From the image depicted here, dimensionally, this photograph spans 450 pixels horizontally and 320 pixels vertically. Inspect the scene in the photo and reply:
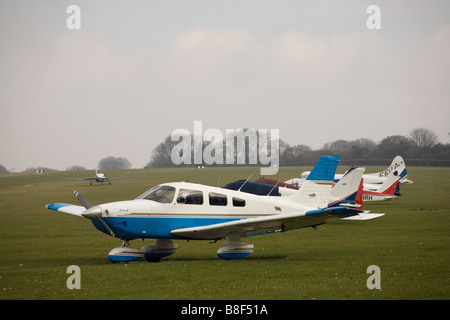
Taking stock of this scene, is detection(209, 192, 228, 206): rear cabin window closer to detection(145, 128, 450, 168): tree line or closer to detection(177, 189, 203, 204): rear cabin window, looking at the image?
detection(177, 189, 203, 204): rear cabin window

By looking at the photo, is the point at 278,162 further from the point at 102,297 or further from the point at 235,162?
the point at 102,297

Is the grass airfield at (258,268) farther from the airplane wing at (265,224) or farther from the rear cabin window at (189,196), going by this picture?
the rear cabin window at (189,196)

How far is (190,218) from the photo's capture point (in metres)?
15.1

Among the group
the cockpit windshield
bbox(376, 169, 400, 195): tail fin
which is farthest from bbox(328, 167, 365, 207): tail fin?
bbox(376, 169, 400, 195): tail fin

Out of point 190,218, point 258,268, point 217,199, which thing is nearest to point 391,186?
point 217,199

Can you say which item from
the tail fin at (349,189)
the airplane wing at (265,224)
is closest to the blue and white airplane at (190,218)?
the airplane wing at (265,224)

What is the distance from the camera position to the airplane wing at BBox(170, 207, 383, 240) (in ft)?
44.6

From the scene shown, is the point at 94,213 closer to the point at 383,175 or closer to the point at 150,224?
the point at 150,224

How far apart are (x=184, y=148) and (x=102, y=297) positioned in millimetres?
125556

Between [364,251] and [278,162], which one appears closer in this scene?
[364,251]

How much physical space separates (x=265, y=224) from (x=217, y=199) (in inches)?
68.4

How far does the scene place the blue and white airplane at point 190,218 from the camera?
14.3 metres
